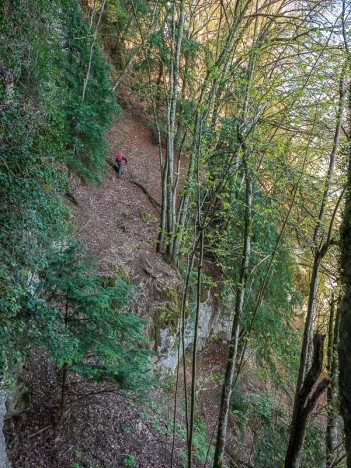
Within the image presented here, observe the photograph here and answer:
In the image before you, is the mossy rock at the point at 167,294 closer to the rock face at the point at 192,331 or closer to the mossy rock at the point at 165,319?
the mossy rock at the point at 165,319

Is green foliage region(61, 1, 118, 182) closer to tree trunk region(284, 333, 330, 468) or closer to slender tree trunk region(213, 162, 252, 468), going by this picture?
slender tree trunk region(213, 162, 252, 468)

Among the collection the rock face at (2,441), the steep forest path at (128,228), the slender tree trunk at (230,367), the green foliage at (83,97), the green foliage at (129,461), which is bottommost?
the green foliage at (129,461)

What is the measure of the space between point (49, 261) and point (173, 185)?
6254 millimetres

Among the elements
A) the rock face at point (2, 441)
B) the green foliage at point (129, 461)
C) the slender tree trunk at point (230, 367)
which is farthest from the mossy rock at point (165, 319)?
the rock face at point (2, 441)

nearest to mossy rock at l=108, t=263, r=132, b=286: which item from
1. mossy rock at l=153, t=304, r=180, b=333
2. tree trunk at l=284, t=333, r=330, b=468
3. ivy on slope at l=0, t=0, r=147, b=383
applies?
mossy rock at l=153, t=304, r=180, b=333

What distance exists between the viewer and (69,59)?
904cm

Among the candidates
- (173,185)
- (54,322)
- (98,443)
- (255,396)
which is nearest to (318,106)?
(54,322)

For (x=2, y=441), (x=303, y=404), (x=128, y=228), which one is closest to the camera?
(x=303, y=404)

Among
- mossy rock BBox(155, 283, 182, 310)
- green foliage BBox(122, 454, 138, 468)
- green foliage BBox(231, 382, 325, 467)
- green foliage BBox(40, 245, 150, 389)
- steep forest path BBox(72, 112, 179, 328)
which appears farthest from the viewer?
mossy rock BBox(155, 283, 182, 310)

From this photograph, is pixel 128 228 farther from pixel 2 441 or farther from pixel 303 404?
pixel 303 404

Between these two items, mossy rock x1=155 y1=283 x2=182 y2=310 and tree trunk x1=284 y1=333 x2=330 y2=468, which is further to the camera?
mossy rock x1=155 y1=283 x2=182 y2=310

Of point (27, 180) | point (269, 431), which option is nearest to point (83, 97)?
point (27, 180)

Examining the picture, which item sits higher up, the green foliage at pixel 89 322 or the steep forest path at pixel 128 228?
the steep forest path at pixel 128 228

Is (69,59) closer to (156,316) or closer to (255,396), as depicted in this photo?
(156,316)
